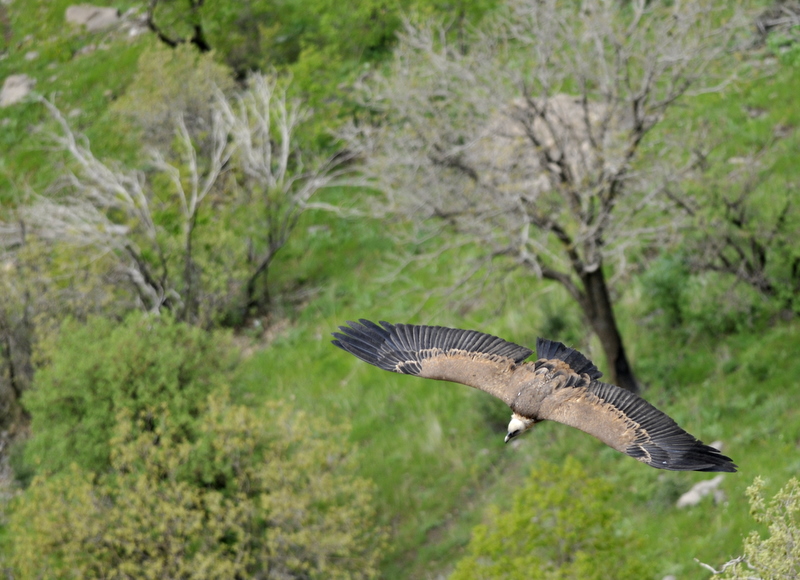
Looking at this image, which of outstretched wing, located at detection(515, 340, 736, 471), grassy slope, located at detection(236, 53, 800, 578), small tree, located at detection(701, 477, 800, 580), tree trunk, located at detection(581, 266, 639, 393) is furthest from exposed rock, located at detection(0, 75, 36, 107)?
small tree, located at detection(701, 477, 800, 580)

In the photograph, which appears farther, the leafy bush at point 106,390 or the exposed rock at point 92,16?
the exposed rock at point 92,16

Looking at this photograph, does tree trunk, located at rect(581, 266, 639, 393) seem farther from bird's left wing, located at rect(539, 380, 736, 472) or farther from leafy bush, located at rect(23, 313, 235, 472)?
leafy bush, located at rect(23, 313, 235, 472)

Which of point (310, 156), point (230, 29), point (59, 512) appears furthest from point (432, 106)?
point (230, 29)

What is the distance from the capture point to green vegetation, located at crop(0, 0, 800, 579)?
12.5 meters

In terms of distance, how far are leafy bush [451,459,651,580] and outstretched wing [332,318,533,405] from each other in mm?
2685

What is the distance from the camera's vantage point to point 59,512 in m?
13.0

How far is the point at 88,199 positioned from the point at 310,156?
6.89 m

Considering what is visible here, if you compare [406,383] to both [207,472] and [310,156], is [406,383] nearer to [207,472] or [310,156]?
[207,472]

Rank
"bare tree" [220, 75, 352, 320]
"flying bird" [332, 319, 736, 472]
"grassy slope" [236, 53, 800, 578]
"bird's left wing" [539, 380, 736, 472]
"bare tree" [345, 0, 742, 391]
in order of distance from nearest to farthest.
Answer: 1. "bird's left wing" [539, 380, 736, 472]
2. "flying bird" [332, 319, 736, 472]
3. "grassy slope" [236, 53, 800, 578]
4. "bare tree" [345, 0, 742, 391]
5. "bare tree" [220, 75, 352, 320]

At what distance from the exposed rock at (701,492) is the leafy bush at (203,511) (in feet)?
15.8

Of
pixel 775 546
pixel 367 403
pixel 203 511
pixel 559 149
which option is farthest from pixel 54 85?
pixel 775 546

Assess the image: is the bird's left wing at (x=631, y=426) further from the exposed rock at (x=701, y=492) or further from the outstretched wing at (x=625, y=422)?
the exposed rock at (x=701, y=492)

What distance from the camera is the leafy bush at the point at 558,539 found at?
376 inches

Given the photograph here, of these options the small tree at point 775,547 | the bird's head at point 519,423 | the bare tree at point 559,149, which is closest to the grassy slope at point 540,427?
the bare tree at point 559,149
